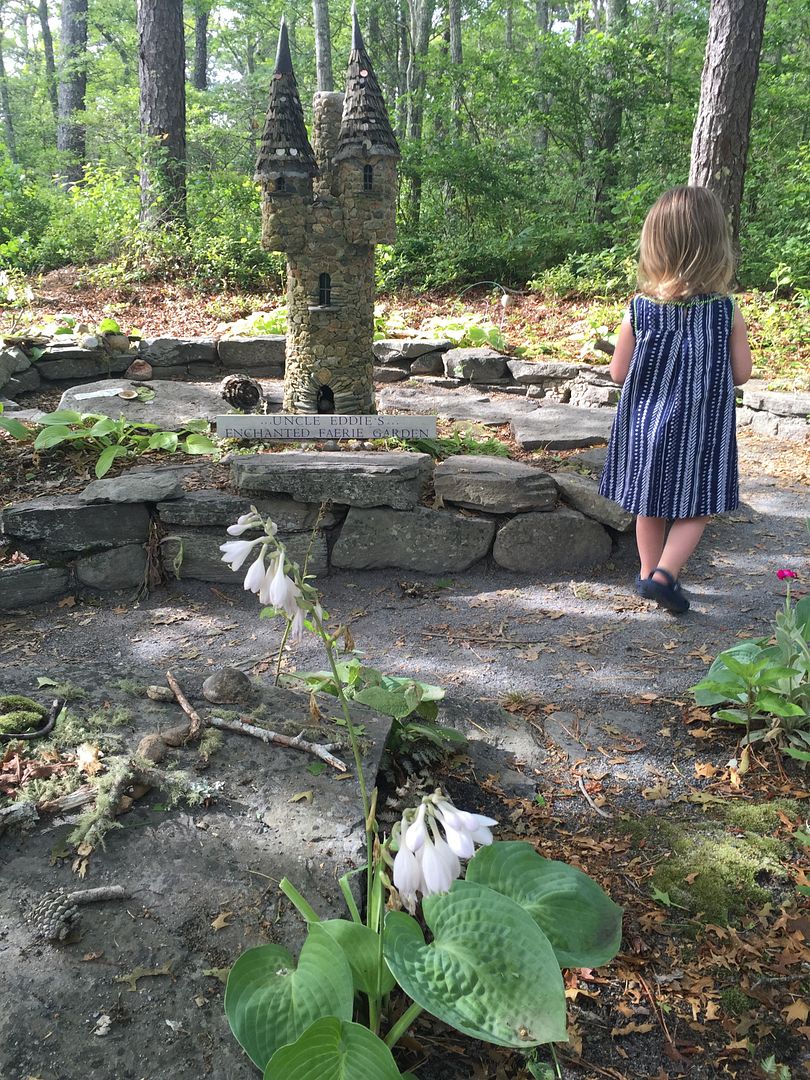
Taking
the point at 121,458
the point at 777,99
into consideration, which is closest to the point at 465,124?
the point at 777,99

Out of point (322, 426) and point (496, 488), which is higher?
point (322, 426)

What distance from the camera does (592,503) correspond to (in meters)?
4.33

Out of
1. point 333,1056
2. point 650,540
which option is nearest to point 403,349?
point 650,540

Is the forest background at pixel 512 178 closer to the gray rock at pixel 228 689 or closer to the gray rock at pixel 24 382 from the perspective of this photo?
the gray rock at pixel 24 382

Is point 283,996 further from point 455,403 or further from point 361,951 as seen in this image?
point 455,403

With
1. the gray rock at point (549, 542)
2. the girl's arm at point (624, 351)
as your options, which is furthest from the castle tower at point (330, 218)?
the girl's arm at point (624, 351)

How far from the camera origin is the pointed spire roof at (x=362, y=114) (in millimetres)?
4609

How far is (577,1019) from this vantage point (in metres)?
1.73

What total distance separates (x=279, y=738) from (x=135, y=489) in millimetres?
2308

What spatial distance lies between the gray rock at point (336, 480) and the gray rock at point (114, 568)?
65 cm

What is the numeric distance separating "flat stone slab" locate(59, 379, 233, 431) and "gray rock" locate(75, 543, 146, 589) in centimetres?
125

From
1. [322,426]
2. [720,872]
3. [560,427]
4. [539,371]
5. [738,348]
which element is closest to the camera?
[720,872]

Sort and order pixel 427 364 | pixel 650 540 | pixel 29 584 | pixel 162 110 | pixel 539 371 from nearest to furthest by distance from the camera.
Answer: pixel 650 540, pixel 29 584, pixel 539 371, pixel 427 364, pixel 162 110

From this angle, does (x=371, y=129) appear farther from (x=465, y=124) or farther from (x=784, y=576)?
(x=465, y=124)
